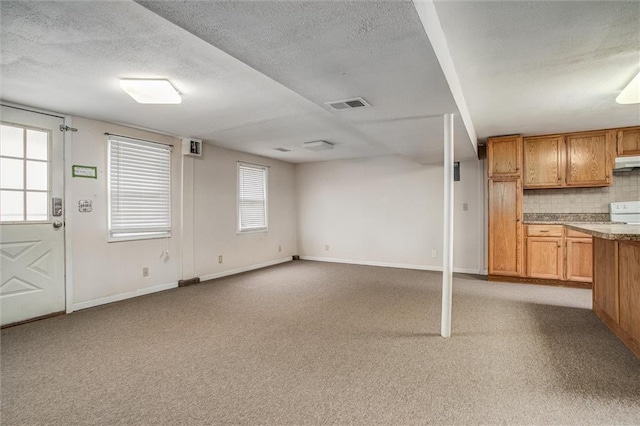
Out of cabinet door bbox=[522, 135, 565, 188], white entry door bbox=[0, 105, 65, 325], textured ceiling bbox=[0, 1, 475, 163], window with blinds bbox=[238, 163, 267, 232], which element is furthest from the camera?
window with blinds bbox=[238, 163, 267, 232]

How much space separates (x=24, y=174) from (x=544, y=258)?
268 inches

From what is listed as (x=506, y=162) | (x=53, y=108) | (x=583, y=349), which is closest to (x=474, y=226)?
(x=506, y=162)

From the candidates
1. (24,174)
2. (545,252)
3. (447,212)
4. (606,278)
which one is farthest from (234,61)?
(545,252)

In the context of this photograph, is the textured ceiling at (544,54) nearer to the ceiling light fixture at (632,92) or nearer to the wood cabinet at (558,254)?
the ceiling light fixture at (632,92)

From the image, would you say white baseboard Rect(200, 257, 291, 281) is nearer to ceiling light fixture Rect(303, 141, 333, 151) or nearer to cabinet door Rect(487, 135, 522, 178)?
ceiling light fixture Rect(303, 141, 333, 151)

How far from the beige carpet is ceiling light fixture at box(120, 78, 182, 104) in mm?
2209

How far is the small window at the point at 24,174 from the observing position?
3.24 metres

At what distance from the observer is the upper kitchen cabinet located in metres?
4.38

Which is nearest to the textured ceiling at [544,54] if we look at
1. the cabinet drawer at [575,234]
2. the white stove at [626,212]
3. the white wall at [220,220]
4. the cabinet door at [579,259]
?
the white stove at [626,212]

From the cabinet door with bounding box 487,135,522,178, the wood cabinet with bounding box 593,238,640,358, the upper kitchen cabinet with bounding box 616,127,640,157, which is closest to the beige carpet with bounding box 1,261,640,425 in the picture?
the wood cabinet with bounding box 593,238,640,358

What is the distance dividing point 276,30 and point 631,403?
292 centimetres

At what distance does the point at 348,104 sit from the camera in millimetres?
2682

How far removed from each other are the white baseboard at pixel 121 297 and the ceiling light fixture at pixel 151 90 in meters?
2.53

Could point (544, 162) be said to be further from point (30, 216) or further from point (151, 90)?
point (30, 216)
